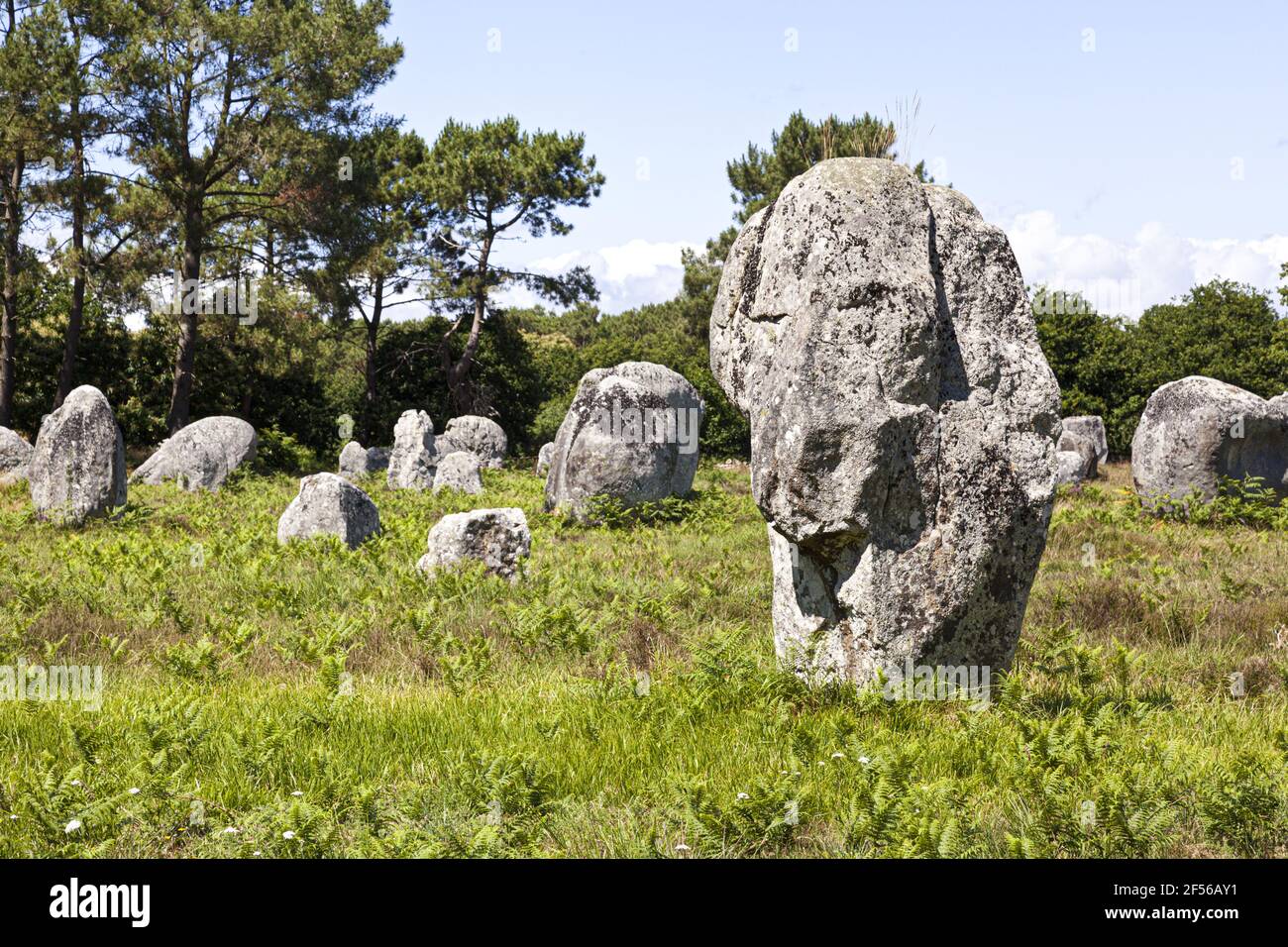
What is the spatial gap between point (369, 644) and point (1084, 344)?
2629 centimetres

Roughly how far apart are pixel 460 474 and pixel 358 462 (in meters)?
5.43

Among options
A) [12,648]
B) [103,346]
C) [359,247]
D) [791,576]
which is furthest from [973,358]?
[103,346]

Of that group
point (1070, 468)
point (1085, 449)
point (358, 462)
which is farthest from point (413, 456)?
point (1085, 449)

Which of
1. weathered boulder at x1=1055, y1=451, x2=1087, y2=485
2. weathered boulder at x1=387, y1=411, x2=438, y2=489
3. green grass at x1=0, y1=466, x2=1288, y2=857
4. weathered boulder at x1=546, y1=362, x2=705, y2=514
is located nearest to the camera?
green grass at x1=0, y1=466, x2=1288, y2=857

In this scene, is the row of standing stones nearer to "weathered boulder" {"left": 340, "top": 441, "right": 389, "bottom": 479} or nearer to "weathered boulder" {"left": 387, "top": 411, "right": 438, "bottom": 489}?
"weathered boulder" {"left": 387, "top": 411, "right": 438, "bottom": 489}

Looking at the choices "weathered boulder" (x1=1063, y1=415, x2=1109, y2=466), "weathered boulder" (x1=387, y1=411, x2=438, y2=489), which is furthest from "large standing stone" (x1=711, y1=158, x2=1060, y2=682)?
"weathered boulder" (x1=1063, y1=415, x2=1109, y2=466)

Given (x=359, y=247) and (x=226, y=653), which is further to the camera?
(x=359, y=247)

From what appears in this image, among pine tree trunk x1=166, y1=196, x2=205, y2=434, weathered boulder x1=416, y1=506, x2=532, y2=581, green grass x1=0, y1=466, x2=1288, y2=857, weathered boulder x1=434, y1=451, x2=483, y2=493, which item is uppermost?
pine tree trunk x1=166, y1=196, x2=205, y2=434

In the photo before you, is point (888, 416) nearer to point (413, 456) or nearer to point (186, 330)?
point (413, 456)

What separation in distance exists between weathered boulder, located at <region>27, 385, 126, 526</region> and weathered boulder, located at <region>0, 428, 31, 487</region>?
6002mm

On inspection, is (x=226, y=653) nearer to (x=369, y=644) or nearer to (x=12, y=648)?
(x=369, y=644)

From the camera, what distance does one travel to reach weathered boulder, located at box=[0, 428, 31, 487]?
65.5 ft

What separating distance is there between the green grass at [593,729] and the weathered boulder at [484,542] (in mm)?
617

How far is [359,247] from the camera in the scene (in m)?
26.9
